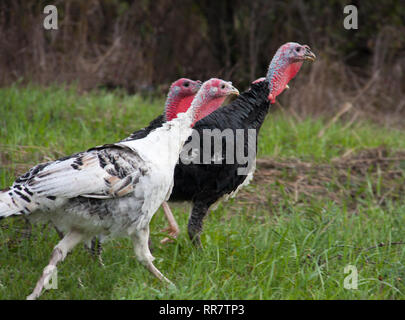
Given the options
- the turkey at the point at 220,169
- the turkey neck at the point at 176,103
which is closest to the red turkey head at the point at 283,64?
the turkey at the point at 220,169

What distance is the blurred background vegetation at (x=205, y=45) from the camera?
7695 millimetres

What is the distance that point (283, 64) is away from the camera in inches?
177

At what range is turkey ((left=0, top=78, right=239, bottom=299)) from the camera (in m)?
3.20

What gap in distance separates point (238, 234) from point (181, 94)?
1248 mm

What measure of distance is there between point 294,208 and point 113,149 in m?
2.06

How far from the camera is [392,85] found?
978cm

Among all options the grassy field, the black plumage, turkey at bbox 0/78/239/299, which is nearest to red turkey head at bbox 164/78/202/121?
the black plumage

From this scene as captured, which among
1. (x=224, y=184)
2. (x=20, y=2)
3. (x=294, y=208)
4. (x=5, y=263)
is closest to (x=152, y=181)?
(x=224, y=184)

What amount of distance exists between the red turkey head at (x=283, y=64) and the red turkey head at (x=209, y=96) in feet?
1.99

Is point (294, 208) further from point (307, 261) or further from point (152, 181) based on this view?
point (152, 181)
